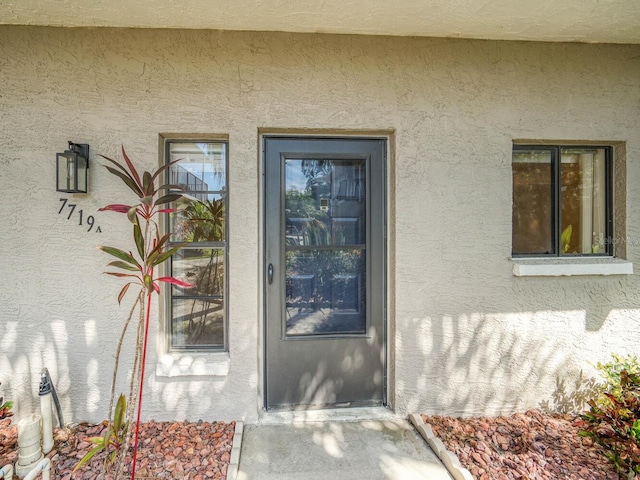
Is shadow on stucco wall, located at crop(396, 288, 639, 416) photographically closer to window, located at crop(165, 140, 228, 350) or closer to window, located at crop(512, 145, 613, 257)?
window, located at crop(512, 145, 613, 257)

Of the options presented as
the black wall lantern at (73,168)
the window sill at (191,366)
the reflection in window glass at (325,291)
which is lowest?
the window sill at (191,366)

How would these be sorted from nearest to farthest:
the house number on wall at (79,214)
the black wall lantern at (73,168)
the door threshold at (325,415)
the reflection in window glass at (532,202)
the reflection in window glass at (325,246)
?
the black wall lantern at (73,168)
the house number on wall at (79,214)
the door threshold at (325,415)
the reflection in window glass at (325,246)
the reflection in window glass at (532,202)

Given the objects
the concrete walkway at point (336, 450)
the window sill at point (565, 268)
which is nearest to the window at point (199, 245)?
the concrete walkway at point (336, 450)

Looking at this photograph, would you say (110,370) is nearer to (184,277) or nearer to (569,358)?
(184,277)

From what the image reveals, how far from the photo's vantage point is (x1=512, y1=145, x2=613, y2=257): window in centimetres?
309

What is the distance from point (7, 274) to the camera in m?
2.69

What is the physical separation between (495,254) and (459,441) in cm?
164

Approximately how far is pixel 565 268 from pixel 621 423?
1.24 m

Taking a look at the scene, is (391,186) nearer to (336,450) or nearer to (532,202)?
(532,202)

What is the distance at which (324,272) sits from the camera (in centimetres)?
302

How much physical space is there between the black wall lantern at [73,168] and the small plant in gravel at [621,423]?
14.9 feet

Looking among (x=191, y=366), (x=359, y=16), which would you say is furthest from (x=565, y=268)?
(x=191, y=366)

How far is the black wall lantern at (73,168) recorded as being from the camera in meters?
2.57

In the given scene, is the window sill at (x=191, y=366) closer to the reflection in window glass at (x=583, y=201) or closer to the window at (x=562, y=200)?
the window at (x=562, y=200)
